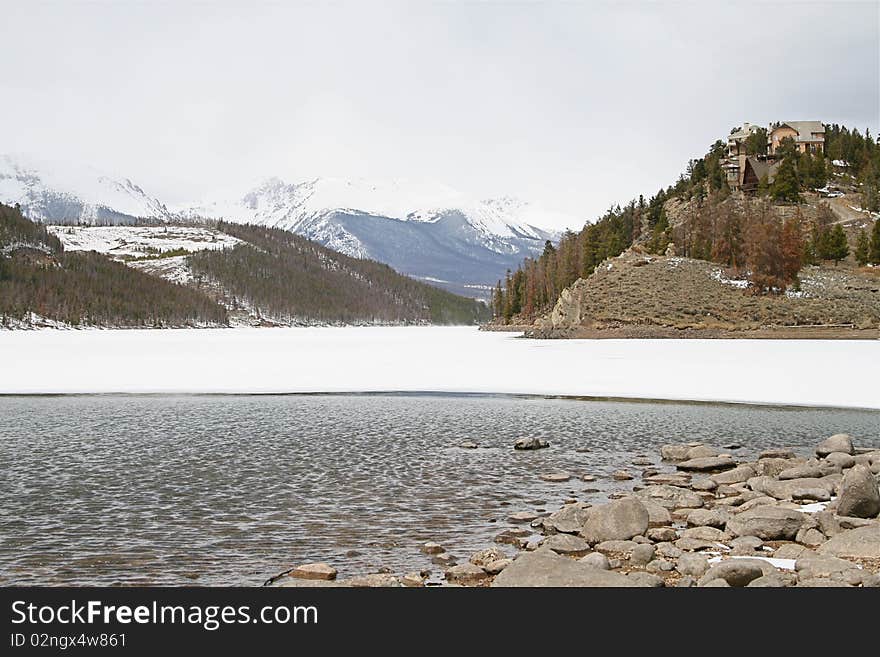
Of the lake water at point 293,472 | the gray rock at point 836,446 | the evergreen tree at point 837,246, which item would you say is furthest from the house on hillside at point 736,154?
the gray rock at point 836,446

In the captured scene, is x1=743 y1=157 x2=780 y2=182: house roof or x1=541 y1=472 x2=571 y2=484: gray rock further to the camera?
x1=743 y1=157 x2=780 y2=182: house roof

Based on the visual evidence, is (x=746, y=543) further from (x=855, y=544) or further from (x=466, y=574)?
(x=466, y=574)

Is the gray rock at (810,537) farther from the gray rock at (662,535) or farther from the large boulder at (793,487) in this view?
the large boulder at (793,487)

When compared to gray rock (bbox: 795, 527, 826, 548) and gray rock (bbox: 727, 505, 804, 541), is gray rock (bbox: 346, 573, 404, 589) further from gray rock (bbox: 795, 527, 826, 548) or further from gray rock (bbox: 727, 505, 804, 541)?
gray rock (bbox: 795, 527, 826, 548)

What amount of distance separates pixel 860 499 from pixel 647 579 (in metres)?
5.06

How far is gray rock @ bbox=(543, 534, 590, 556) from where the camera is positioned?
11.0 meters

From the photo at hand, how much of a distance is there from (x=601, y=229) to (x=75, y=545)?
117 metres

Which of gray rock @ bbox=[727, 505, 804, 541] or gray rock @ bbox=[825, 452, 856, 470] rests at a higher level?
gray rock @ bbox=[825, 452, 856, 470]

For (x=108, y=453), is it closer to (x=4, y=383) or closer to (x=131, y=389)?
(x=131, y=389)

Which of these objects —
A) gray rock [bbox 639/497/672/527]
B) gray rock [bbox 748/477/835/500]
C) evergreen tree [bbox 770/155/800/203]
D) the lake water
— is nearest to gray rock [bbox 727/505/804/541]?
gray rock [bbox 639/497/672/527]

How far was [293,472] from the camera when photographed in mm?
17016

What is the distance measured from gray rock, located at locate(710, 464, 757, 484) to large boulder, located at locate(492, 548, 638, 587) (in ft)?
23.6

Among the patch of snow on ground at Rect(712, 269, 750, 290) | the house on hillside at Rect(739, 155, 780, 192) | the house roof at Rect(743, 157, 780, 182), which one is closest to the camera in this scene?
the patch of snow on ground at Rect(712, 269, 750, 290)
